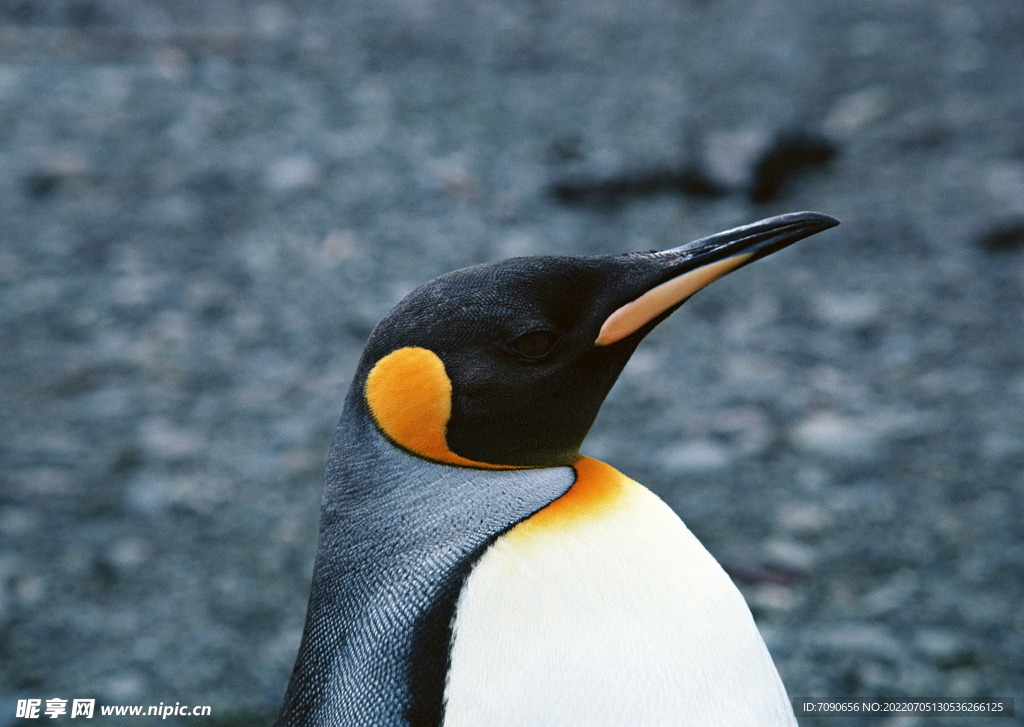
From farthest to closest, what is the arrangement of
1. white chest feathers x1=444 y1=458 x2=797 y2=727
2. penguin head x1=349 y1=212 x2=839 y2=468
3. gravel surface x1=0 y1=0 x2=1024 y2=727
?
gravel surface x1=0 y1=0 x2=1024 y2=727, penguin head x1=349 y1=212 x2=839 y2=468, white chest feathers x1=444 y1=458 x2=797 y2=727

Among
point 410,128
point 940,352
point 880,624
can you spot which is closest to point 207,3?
point 410,128

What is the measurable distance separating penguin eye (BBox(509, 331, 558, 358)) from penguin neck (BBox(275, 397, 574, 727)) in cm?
19

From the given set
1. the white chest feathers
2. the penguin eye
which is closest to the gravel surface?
the white chest feathers

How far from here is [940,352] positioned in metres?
3.56

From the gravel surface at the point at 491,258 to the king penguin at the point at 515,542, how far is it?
934 millimetres

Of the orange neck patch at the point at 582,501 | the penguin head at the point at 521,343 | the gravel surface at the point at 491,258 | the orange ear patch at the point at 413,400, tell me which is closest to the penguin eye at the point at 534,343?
the penguin head at the point at 521,343

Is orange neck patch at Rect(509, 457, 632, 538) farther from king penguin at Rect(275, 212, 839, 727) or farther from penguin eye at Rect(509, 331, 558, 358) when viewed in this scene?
penguin eye at Rect(509, 331, 558, 358)

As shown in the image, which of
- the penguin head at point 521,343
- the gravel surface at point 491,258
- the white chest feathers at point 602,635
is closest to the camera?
the white chest feathers at point 602,635

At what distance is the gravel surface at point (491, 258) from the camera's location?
2.49 meters

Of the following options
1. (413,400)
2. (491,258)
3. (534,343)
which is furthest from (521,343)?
(491,258)

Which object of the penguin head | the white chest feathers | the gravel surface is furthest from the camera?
the gravel surface

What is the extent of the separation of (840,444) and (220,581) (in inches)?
76.3

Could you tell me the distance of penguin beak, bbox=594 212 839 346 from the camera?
58.0 inches

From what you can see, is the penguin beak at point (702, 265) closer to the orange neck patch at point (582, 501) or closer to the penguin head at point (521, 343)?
the penguin head at point (521, 343)
